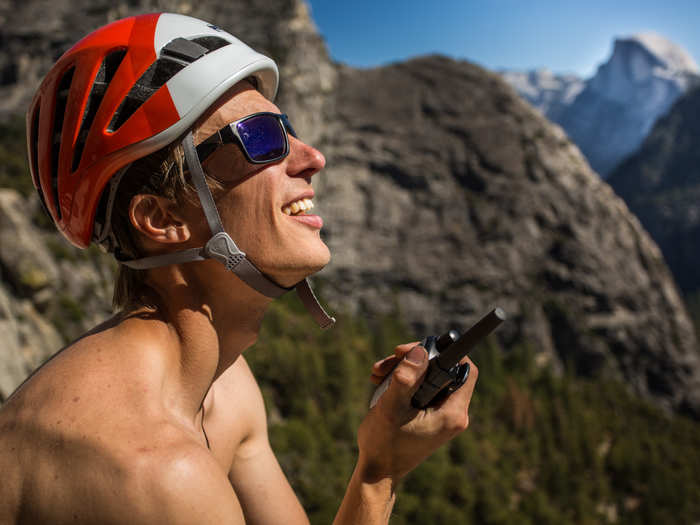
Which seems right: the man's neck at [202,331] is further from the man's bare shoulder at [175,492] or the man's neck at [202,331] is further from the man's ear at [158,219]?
the man's bare shoulder at [175,492]

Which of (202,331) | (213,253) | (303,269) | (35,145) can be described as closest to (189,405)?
(202,331)

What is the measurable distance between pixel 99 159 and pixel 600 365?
288 feet

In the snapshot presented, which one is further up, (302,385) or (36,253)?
(36,253)

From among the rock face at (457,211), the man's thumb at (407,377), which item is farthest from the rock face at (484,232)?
the man's thumb at (407,377)

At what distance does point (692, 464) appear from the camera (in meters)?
71.6

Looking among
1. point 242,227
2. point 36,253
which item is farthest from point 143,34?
point 36,253

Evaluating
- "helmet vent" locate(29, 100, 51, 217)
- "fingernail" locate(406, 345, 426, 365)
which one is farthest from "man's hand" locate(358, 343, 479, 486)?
"helmet vent" locate(29, 100, 51, 217)

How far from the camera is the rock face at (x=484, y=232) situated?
257 feet

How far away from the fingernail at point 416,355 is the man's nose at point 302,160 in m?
1.02

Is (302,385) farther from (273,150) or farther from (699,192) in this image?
(699,192)

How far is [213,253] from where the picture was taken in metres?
2.52

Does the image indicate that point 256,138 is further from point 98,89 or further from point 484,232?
point 484,232

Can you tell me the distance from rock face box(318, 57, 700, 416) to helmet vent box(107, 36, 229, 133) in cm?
7222

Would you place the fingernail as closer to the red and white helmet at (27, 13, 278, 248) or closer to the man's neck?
the man's neck
